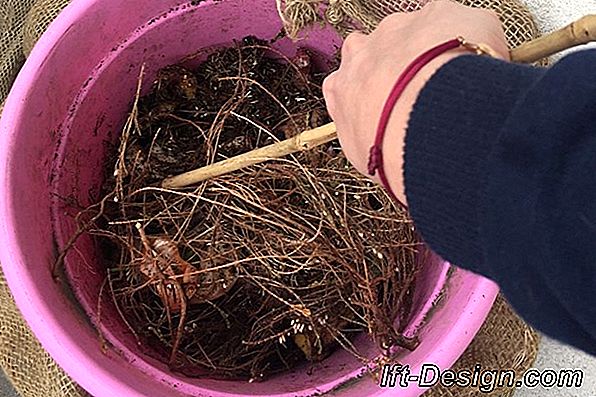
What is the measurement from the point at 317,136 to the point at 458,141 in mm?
198

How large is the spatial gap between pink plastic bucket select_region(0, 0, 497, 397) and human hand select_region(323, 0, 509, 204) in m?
0.17

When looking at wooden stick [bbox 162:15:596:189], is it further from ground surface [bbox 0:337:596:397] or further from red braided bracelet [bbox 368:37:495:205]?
ground surface [bbox 0:337:596:397]

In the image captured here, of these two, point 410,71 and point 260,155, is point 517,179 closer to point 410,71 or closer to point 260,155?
point 410,71

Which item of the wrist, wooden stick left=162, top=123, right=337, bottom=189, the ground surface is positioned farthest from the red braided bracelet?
the ground surface

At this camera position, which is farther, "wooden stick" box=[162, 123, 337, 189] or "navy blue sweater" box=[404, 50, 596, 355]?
"wooden stick" box=[162, 123, 337, 189]

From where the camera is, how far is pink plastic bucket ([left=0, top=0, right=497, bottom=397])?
0.58m

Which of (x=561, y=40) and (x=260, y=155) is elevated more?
(x=561, y=40)

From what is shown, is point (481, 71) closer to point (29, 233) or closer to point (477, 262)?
point (477, 262)

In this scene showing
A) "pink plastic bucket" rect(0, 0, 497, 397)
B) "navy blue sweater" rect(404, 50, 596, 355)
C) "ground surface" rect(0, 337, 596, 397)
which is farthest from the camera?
"ground surface" rect(0, 337, 596, 397)

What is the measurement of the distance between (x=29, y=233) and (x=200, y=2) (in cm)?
27

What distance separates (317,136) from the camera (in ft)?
1.93

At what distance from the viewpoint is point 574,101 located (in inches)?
13.5

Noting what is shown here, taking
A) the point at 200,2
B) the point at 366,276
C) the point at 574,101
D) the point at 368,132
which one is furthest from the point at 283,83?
the point at 574,101

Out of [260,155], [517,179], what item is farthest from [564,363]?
[517,179]
